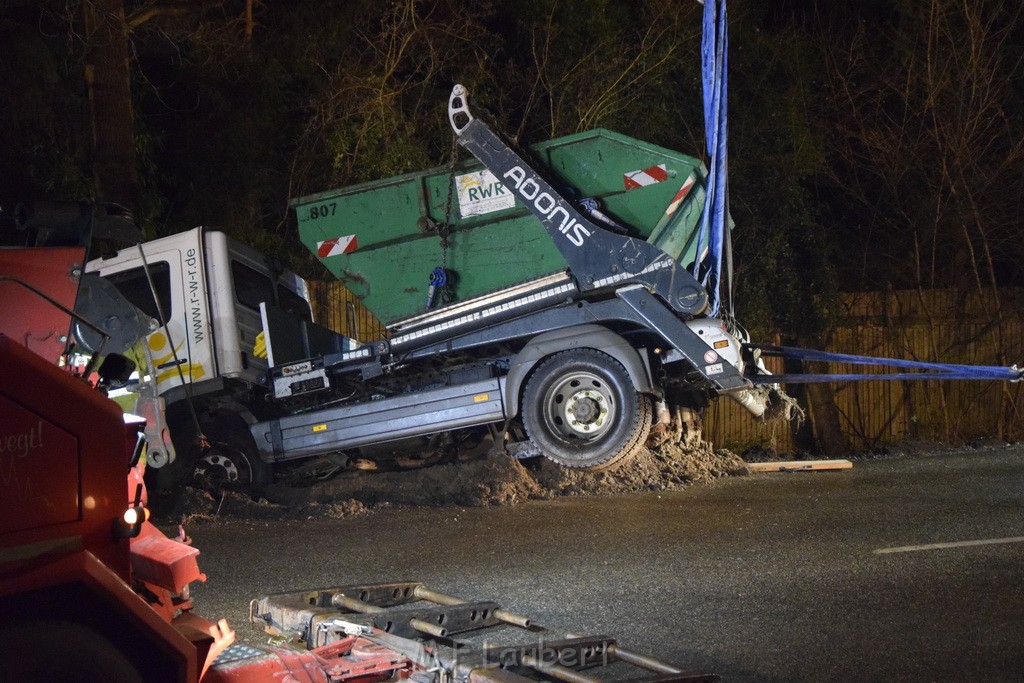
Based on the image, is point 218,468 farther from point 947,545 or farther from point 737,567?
point 947,545

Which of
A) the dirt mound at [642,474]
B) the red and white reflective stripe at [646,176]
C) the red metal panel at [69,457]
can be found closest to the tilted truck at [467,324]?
the red and white reflective stripe at [646,176]

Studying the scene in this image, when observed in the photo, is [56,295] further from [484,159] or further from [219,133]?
[219,133]

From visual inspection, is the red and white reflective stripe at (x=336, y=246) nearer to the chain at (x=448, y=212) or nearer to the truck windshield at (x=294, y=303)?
the chain at (x=448, y=212)

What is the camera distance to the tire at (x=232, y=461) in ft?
31.6

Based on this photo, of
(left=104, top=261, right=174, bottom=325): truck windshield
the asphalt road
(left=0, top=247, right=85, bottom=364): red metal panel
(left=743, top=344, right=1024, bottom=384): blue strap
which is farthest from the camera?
(left=104, top=261, right=174, bottom=325): truck windshield

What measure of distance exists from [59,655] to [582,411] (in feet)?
20.7

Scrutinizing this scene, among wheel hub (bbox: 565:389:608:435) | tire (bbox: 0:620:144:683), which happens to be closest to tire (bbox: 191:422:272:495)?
wheel hub (bbox: 565:389:608:435)

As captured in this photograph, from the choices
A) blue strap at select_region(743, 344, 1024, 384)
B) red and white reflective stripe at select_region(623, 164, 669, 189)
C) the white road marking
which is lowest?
the white road marking

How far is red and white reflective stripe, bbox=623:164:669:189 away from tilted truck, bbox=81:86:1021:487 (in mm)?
11

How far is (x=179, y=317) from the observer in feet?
30.8

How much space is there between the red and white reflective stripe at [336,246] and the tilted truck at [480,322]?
0.01 m

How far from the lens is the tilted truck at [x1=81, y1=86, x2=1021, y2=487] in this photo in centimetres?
870

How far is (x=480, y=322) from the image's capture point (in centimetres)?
909

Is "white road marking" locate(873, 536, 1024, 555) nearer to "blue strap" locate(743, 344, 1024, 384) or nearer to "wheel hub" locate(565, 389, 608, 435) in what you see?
"blue strap" locate(743, 344, 1024, 384)
